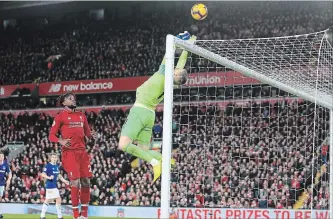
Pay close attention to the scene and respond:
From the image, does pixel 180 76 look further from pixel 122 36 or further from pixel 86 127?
pixel 122 36

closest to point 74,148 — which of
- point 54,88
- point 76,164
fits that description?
point 76,164

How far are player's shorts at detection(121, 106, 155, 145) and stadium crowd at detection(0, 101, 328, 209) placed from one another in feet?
27.1

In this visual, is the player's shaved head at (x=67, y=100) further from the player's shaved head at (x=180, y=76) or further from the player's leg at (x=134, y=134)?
the player's shaved head at (x=180, y=76)

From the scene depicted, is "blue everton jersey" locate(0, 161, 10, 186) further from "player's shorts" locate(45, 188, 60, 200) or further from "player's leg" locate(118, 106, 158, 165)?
"player's leg" locate(118, 106, 158, 165)

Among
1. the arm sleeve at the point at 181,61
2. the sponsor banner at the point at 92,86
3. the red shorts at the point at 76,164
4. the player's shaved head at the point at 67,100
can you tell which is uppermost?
the sponsor banner at the point at 92,86

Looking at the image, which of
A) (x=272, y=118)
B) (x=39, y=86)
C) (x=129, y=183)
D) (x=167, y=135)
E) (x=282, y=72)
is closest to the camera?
(x=167, y=135)

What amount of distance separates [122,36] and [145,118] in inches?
1095

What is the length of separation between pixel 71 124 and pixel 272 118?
58.0ft

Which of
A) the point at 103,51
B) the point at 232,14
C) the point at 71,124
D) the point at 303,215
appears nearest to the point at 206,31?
the point at 232,14

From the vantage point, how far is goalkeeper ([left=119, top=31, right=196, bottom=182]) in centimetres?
891

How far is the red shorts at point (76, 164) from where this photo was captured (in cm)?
952

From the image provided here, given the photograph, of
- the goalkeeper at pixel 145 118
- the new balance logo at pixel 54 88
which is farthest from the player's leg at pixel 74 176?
the new balance logo at pixel 54 88

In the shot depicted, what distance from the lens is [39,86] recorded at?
3597 cm

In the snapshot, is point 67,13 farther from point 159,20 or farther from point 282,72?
point 282,72
